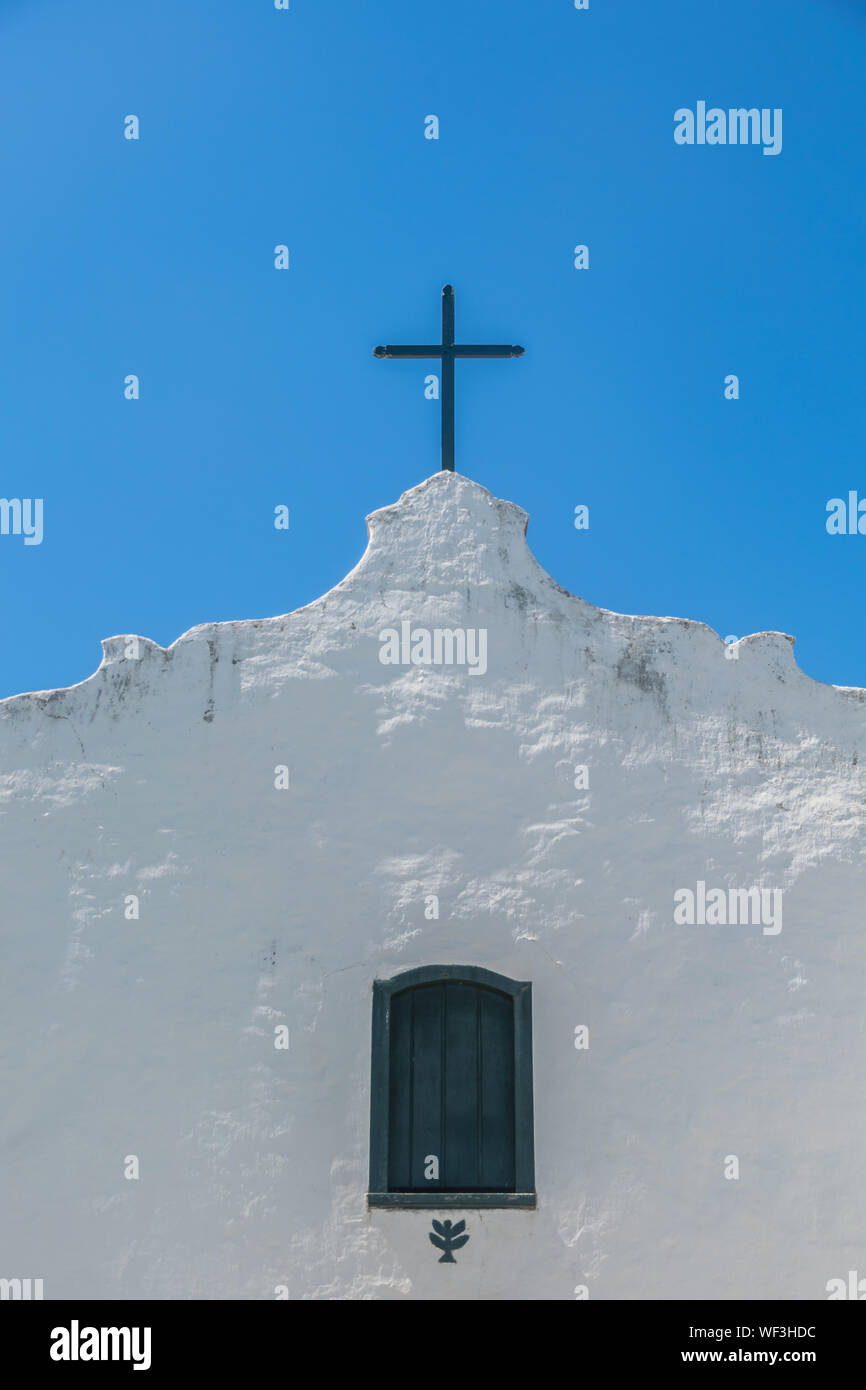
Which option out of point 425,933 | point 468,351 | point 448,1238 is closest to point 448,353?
point 468,351

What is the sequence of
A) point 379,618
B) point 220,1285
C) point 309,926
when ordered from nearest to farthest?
point 220,1285 → point 309,926 → point 379,618

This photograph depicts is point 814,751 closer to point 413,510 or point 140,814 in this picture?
point 413,510

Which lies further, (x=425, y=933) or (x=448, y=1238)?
(x=425, y=933)

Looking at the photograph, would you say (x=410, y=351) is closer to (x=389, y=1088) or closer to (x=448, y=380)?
(x=448, y=380)

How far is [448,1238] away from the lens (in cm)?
750

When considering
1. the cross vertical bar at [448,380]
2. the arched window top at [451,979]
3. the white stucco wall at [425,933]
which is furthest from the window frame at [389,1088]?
the cross vertical bar at [448,380]

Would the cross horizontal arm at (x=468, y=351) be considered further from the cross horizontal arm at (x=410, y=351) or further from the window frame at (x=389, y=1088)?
the window frame at (x=389, y=1088)

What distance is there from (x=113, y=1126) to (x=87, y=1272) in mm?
829

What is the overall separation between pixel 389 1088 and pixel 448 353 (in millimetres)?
5144

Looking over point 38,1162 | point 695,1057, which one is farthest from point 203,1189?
point 695,1057

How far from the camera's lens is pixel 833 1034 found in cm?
795

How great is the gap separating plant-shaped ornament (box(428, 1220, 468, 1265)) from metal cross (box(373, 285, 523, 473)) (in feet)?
16.4

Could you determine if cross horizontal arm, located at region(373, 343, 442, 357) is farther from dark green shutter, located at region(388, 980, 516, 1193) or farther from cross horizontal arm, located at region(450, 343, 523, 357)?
dark green shutter, located at region(388, 980, 516, 1193)
